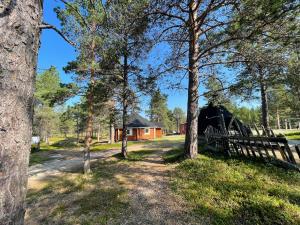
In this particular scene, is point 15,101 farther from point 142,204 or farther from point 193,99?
point 193,99

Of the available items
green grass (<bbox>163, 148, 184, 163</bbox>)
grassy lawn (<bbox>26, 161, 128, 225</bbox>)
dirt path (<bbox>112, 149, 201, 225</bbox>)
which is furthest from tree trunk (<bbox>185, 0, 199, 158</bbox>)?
grassy lawn (<bbox>26, 161, 128, 225</bbox>)

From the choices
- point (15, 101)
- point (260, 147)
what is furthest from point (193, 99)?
point (15, 101)

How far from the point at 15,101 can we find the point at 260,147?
348 inches

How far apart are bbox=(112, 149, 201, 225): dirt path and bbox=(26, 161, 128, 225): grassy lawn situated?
305 millimetres

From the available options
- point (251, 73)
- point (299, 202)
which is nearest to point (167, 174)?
point (299, 202)

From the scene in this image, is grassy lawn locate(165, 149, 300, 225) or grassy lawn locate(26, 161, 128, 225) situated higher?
grassy lawn locate(165, 149, 300, 225)

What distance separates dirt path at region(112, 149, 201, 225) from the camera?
450 cm

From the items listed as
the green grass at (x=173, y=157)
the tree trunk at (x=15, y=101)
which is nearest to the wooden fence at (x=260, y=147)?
the green grass at (x=173, y=157)

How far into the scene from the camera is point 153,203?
17.5 feet

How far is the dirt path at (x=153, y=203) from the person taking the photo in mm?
4504

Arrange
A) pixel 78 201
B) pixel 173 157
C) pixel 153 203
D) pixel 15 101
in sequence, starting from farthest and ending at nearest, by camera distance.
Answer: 1. pixel 173 157
2. pixel 78 201
3. pixel 153 203
4. pixel 15 101

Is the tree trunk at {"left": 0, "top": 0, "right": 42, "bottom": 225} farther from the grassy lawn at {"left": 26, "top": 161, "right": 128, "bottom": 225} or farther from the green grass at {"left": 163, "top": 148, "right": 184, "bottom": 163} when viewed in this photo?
the green grass at {"left": 163, "top": 148, "right": 184, "bottom": 163}

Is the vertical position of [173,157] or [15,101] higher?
[15,101]

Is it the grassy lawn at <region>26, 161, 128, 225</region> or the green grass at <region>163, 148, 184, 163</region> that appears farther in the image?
the green grass at <region>163, 148, 184, 163</region>
